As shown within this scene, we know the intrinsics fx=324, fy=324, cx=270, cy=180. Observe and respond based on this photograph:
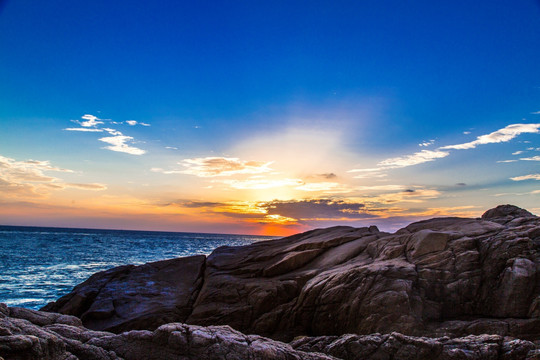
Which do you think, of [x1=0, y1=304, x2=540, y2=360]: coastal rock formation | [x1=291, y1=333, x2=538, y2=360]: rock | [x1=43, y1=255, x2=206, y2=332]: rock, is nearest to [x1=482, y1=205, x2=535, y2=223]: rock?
[x1=291, y1=333, x2=538, y2=360]: rock

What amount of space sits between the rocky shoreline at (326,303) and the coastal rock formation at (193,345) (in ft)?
0.11

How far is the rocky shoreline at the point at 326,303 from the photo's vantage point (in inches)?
383

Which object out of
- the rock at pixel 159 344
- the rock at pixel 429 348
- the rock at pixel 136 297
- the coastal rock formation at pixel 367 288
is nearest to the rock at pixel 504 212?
the coastal rock formation at pixel 367 288

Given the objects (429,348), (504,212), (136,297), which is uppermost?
(504,212)

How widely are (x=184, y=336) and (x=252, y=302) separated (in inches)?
413

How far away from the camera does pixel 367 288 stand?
15.8 meters

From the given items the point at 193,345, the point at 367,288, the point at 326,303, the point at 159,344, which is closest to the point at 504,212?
the point at 367,288

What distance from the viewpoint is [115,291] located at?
23312 millimetres

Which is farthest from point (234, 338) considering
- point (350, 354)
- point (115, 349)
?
point (350, 354)

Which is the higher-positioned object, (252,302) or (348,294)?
(348,294)

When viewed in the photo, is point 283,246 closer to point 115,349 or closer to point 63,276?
point 115,349

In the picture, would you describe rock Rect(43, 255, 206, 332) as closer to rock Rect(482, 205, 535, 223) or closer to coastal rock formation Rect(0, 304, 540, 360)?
coastal rock formation Rect(0, 304, 540, 360)

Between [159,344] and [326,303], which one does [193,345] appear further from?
[326,303]

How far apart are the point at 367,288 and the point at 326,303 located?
2368 mm
